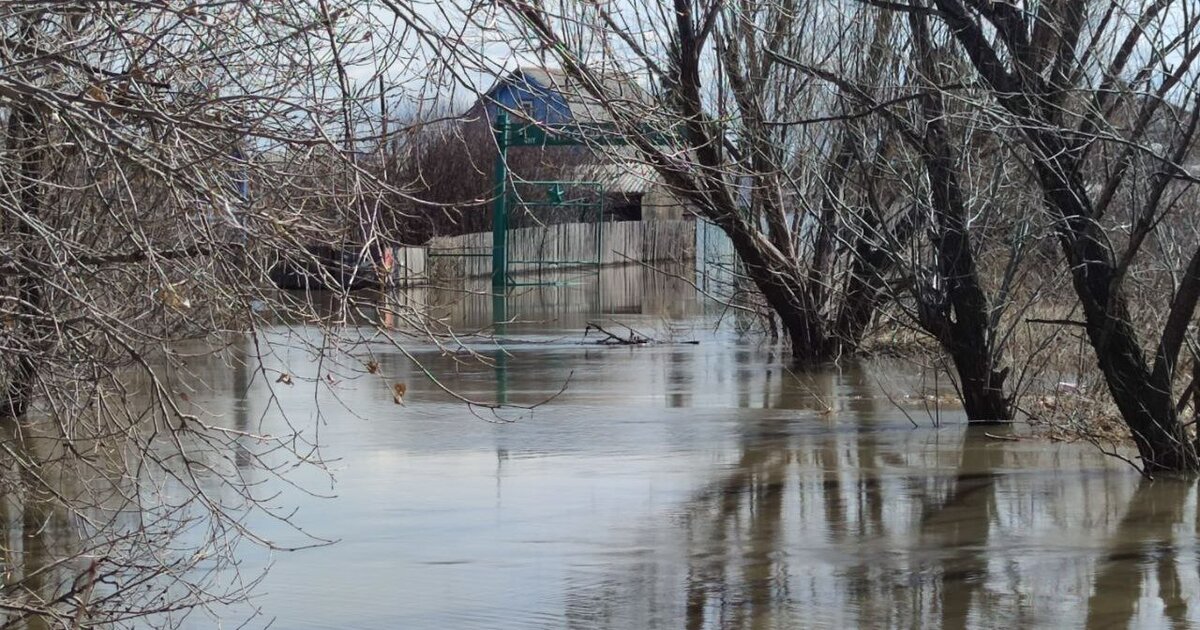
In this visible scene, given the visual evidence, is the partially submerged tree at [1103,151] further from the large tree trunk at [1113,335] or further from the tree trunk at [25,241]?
the tree trunk at [25,241]

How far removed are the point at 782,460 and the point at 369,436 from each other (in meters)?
3.18

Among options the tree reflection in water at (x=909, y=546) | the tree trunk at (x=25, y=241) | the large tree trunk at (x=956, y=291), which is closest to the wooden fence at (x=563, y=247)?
the large tree trunk at (x=956, y=291)

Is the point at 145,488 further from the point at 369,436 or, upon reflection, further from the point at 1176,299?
the point at 1176,299

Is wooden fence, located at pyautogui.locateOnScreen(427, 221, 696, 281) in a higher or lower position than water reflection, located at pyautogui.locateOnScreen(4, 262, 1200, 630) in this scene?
higher

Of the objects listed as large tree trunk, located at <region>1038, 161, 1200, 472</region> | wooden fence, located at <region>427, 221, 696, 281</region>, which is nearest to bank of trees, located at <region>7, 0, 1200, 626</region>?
large tree trunk, located at <region>1038, 161, 1200, 472</region>

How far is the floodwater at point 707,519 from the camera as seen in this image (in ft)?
22.9

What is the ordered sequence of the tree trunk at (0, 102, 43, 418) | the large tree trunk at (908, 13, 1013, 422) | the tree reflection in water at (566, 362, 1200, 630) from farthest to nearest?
1. the large tree trunk at (908, 13, 1013, 422)
2. the tree reflection in water at (566, 362, 1200, 630)
3. the tree trunk at (0, 102, 43, 418)

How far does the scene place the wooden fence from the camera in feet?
114

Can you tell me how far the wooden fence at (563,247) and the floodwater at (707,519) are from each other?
57.6ft

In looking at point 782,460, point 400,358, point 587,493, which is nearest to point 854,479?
point 782,460

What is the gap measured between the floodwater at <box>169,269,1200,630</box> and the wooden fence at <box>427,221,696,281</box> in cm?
1757

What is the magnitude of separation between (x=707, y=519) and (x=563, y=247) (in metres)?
29.8

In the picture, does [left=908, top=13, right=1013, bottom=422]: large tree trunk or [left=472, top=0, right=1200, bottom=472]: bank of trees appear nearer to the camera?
[left=472, top=0, right=1200, bottom=472]: bank of trees

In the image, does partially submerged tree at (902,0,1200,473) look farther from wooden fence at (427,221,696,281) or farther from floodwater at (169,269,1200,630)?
wooden fence at (427,221,696,281)
